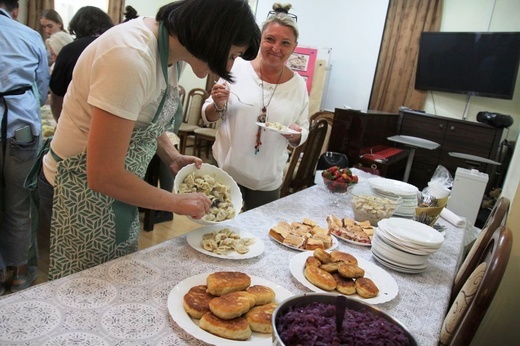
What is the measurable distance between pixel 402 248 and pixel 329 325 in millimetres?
620

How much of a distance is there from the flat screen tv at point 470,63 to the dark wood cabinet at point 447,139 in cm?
48

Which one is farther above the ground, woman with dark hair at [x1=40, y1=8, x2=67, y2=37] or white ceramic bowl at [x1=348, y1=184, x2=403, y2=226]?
woman with dark hair at [x1=40, y1=8, x2=67, y2=37]

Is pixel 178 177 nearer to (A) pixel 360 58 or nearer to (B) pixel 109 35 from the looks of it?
(B) pixel 109 35

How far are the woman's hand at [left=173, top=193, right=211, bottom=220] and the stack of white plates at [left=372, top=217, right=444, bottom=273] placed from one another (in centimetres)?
59

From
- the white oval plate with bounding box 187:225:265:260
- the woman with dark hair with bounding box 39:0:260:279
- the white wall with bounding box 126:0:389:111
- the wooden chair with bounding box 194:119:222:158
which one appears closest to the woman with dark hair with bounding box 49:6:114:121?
the woman with dark hair with bounding box 39:0:260:279

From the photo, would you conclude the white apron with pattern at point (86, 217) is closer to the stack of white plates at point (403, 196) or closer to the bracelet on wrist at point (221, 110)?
the bracelet on wrist at point (221, 110)

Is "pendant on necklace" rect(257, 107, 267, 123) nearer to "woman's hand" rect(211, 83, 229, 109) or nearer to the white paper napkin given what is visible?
"woman's hand" rect(211, 83, 229, 109)

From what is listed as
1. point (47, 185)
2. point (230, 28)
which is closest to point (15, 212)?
point (47, 185)

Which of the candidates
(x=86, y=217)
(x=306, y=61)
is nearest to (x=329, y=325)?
(x=86, y=217)

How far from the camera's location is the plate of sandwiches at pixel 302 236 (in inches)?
48.1

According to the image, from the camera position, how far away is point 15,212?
6.83ft

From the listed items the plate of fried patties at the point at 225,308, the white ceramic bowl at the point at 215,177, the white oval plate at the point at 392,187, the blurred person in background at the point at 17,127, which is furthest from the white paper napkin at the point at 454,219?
the blurred person in background at the point at 17,127

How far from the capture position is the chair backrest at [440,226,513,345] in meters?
0.81

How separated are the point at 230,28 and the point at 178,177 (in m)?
0.52
